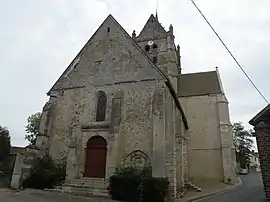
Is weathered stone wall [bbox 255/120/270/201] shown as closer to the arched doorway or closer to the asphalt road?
the asphalt road

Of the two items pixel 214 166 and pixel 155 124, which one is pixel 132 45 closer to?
pixel 155 124

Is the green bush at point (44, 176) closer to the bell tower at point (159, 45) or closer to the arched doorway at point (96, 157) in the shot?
the arched doorway at point (96, 157)

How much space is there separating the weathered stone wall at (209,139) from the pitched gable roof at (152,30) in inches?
451

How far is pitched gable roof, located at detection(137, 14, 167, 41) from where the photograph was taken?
3809 centimetres

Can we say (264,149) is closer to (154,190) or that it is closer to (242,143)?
(154,190)

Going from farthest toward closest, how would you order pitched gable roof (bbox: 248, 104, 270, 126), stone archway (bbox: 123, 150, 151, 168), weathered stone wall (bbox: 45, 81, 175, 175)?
weathered stone wall (bbox: 45, 81, 175, 175), stone archway (bbox: 123, 150, 151, 168), pitched gable roof (bbox: 248, 104, 270, 126)

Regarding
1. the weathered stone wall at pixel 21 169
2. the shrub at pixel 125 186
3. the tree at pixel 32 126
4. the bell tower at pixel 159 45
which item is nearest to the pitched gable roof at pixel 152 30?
the bell tower at pixel 159 45

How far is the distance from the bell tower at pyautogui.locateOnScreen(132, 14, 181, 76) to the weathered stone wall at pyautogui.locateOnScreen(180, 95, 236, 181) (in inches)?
230

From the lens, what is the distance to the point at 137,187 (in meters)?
12.5

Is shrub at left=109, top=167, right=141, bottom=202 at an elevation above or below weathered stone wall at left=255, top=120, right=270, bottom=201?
below

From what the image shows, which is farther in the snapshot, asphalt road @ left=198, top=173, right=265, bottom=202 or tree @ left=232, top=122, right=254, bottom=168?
tree @ left=232, top=122, right=254, bottom=168

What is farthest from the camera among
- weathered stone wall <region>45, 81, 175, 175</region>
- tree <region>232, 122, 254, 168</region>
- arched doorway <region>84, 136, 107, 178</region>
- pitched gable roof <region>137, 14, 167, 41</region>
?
tree <region>232, 122, 254, 168</region>

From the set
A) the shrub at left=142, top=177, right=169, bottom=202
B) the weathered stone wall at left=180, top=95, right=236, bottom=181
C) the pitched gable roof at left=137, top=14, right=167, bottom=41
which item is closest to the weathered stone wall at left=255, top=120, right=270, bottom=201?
the shrub at left=142, top=177, right=169, bottom=202

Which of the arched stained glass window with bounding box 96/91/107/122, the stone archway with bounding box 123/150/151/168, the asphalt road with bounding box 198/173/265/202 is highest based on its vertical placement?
the arched stained glass window with bounding box 96/91/107/122
